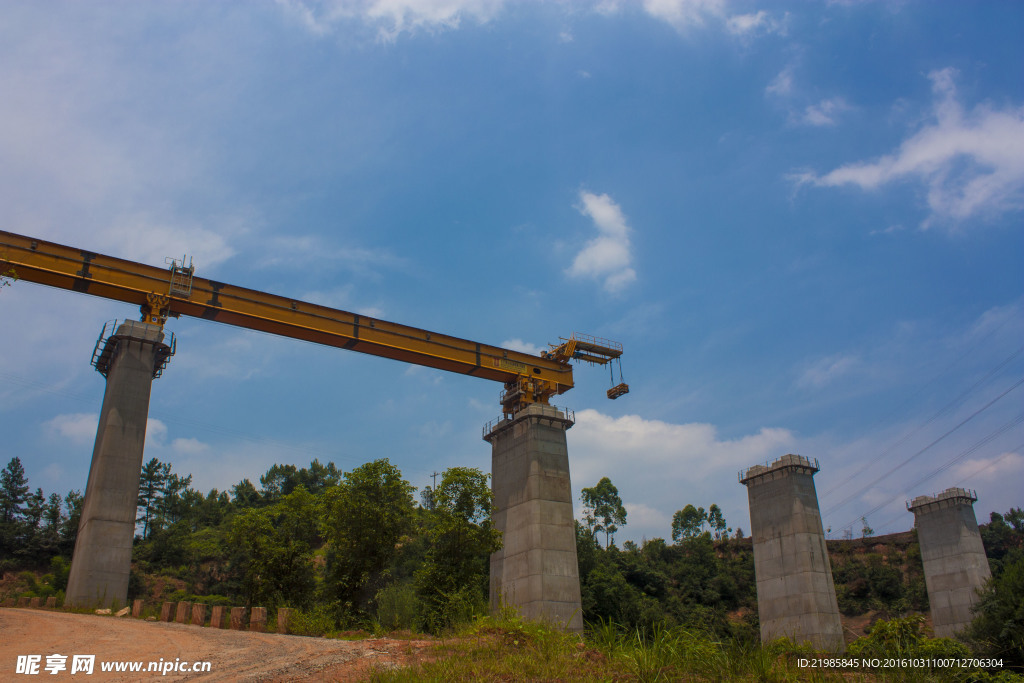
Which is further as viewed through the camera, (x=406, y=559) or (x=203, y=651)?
(x=406, y=559)

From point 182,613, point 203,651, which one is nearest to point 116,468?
point 182,613

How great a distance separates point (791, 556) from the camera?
134 feet

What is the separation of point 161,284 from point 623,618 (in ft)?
150

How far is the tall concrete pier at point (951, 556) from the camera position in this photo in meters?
45.2

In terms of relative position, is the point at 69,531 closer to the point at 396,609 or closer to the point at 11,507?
the point at 11,507

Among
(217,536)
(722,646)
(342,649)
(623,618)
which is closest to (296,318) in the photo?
(342,649)

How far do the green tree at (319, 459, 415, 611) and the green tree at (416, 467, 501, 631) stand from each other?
161 centimetres

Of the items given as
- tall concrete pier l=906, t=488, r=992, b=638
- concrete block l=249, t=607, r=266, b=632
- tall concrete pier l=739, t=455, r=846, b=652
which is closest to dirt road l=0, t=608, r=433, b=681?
concrete block l=249, t=607, r=266, b=632

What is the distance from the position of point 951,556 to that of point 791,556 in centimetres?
1413

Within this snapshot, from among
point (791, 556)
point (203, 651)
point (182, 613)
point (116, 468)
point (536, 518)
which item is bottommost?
point (203, 651)

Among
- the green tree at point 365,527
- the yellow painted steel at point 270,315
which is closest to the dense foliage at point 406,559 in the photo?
the green tree at point 365,527

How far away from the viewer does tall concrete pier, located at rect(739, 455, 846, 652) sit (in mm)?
39250

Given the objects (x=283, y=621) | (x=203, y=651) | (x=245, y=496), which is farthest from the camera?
(x=245, y=496)

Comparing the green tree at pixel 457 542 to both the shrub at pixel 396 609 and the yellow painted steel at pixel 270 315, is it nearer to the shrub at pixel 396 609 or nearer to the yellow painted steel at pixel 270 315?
the shrub at pixel 396 609
